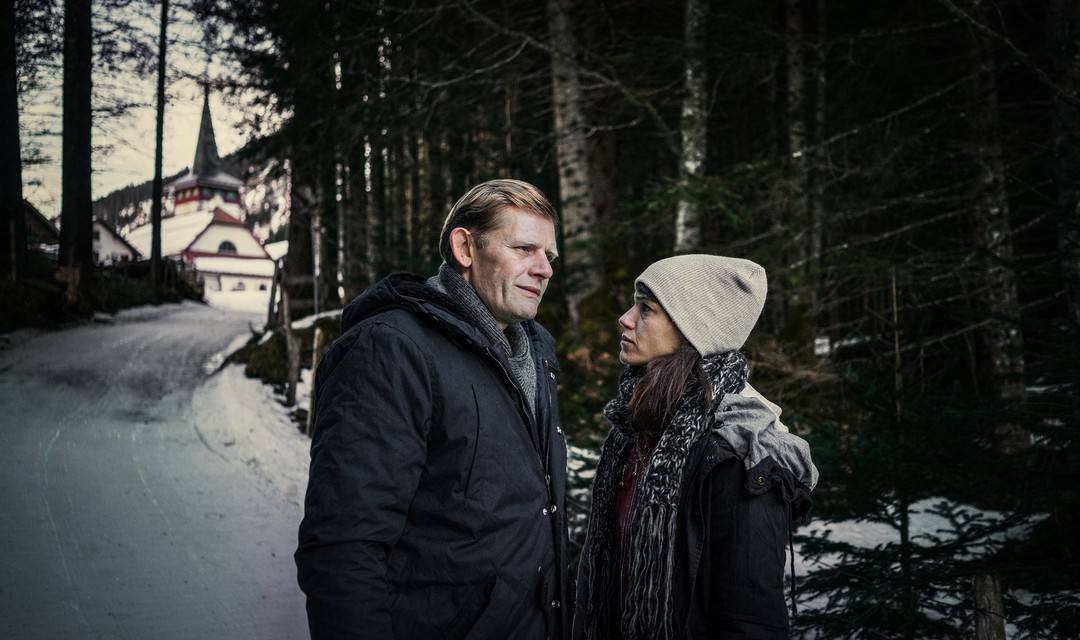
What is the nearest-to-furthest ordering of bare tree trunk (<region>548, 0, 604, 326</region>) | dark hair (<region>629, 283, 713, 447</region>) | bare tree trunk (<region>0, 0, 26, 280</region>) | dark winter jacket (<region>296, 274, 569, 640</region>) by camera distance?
dark winter jacket (<region>296, 274, 569, 640</region>) → dark hair (<region>629, 283, 713, 447</region>) → bare tree trunk (<region>0, 0, 26, 280</region>) → bare tree trunk (<region>548, 0, 604, 326</region>)

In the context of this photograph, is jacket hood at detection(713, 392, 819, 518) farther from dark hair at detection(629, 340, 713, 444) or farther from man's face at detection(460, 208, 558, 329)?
man's face at detection(460, 208, 558, 329)

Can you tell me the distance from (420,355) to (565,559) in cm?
82

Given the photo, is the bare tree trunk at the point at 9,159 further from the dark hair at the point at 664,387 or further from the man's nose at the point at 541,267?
the dark hair at the point at 664,387

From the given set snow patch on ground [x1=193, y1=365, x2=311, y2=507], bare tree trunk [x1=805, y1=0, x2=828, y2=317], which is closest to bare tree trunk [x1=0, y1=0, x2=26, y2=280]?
snow patch on ground [x1=193, y1=365, x2=311, y2=507]

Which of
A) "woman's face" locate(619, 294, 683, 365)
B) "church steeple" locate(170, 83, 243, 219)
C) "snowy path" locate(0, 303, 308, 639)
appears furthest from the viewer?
"church steeple" locate(170, 83, 243, 219)

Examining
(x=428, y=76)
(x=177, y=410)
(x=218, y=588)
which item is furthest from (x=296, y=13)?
(x=218, y=588)

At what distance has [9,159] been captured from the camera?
5742 millimetres

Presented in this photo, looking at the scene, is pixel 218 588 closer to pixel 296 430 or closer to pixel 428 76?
pixel 296 430

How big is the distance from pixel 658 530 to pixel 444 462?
645mm

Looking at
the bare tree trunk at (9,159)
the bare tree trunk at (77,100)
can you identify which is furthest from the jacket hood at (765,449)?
the bare tree trunk at (77,100)

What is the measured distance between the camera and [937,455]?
11.7 feet

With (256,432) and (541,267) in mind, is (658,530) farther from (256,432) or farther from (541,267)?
→ (256,432)

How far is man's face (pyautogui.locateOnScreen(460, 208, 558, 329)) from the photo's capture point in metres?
2.20

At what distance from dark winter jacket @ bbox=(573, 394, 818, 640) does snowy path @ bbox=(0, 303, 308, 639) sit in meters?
2.84
